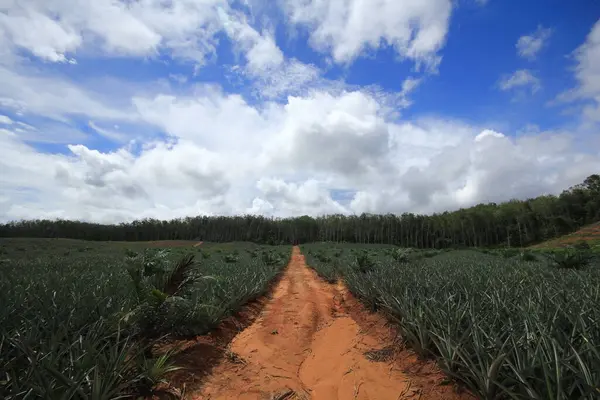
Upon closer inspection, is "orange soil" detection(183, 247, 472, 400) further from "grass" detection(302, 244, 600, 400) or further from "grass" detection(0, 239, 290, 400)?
"grass" detection(0, 239, 290, 400)

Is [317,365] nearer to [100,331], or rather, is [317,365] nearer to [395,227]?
[100,331]

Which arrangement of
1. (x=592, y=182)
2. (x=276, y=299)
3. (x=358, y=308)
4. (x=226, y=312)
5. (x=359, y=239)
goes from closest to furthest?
(x=226, y=312) → (x=358, y=308) → (x=276, y=299) → (x=592, y=182) → (x=359, y=239)

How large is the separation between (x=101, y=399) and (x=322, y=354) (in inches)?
134

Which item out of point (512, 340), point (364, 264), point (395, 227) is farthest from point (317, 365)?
point (395, 227)

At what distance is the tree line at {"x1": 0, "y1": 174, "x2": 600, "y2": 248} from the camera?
235 feet

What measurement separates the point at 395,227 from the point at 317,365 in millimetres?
91610

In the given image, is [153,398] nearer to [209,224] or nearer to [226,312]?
[226,312]

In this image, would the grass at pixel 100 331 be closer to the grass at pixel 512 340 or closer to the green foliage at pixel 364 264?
the grass at pixel 512 340

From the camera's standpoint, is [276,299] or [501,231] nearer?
[276,299]

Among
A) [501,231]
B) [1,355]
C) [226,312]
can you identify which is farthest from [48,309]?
[501,231]

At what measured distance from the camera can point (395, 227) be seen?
91688 millimetres

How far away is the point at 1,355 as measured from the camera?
277cm

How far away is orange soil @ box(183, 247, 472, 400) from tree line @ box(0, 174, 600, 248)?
75769 millimetres

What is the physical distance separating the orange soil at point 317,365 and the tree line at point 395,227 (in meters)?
75.8
